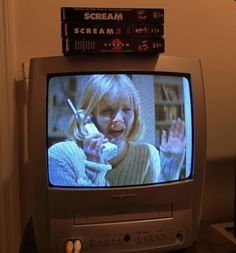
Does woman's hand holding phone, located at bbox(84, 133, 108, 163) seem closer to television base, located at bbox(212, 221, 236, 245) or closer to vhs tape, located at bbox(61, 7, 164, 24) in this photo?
vhs tape, located at bbox(61, 7, 164, 24)

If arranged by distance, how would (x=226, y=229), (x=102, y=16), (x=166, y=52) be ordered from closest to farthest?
(x=102, y=16), (x=226, y=229), (x=166, y=52)

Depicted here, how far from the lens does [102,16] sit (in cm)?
96

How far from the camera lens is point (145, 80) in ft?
3.30

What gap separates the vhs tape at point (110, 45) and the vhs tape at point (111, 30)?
0.04ft

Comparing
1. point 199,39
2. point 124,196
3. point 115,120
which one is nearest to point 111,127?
point 115,120

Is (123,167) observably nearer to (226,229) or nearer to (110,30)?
(110,30)

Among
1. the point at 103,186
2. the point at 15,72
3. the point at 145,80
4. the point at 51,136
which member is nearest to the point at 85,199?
the point at 103,186

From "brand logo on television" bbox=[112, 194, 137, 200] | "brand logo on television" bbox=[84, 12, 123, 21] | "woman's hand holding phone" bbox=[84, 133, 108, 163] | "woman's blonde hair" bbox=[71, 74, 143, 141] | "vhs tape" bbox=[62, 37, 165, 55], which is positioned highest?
"brand logo on television" bbox=[84, 12, 123, 21]

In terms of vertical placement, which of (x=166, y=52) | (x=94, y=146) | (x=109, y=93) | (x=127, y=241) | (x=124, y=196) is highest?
(x=166, y=52)

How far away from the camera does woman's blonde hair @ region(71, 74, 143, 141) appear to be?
38.4 inches

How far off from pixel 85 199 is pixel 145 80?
13.4 inches

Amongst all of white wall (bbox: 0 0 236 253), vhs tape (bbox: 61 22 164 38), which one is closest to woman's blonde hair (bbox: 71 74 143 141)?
vhs tape (bbox: 61 22 164 38)

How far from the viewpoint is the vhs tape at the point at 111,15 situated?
0.95 meters

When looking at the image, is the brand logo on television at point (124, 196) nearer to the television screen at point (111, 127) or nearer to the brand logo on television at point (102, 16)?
the television screen at point (111, 127)
